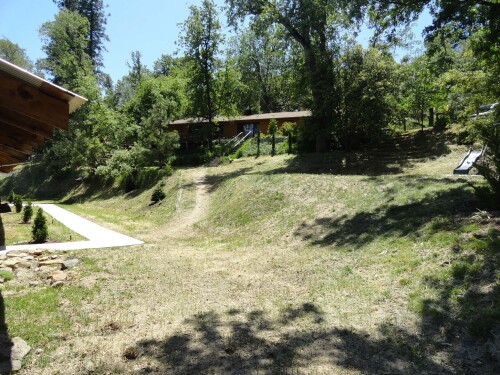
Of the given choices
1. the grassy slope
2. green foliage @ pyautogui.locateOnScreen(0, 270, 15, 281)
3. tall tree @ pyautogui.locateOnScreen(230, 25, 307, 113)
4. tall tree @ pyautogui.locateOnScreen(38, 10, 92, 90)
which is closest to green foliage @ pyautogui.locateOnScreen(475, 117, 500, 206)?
the grassy slope

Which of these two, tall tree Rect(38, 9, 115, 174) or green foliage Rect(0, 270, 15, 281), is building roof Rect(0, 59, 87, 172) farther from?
tall tree Rect(38, 9, 115, 174)

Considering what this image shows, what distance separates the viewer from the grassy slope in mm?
4777

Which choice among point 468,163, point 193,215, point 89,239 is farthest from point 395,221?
point 193,215

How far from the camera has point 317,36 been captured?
2508 cm

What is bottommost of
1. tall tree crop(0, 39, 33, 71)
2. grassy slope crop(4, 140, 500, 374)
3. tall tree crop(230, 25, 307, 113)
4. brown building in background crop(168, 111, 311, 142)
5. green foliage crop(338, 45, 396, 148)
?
grassy slope crop(4, 140, 500, 374)

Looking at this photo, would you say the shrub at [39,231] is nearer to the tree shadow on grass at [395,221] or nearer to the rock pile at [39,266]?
the rock pile at [39,266]

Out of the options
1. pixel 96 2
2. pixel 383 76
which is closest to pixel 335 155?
pixel 383 76

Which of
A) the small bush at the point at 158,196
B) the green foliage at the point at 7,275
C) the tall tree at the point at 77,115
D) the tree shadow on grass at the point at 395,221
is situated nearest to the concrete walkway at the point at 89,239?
the green foliage at the point at 7,275

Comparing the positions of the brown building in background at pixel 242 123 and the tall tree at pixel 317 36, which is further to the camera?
the brown building in background at pixel 242 123

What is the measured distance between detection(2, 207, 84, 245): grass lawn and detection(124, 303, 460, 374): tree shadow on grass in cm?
897

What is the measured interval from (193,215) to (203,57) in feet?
72.6

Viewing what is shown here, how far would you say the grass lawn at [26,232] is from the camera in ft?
41.0

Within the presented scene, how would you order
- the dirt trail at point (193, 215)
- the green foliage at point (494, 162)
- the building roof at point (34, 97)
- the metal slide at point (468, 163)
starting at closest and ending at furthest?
the building roof at point (34, 97) → the green foliage at point (494, 162) → the metal slide at point (468, 163) → the dirt trail at point (193, 215)

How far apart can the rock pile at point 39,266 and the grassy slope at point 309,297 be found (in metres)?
0.62
